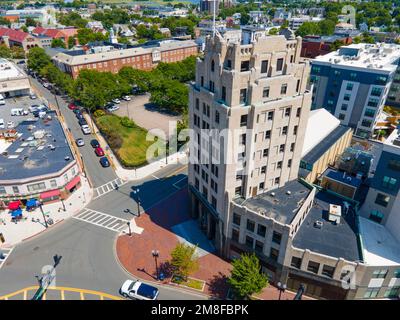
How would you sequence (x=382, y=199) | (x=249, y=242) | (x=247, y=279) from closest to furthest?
(x=247, y=279), (x=249, y=242), (x=382, y=199)

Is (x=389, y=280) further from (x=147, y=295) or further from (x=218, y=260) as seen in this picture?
(x=147, y=295)

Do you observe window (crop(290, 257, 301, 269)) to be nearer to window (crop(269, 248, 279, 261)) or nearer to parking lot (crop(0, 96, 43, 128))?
window (crop(269, 248, 279, 261))

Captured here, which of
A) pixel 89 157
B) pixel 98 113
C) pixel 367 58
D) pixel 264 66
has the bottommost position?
pixel 89 157

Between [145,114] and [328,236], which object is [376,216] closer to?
[328,236]

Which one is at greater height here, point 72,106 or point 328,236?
point 328,236

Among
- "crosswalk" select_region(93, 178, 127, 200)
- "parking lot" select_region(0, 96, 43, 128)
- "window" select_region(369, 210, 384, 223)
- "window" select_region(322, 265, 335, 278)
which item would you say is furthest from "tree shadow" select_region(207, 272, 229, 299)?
"parking lot" select_region(0, 96, 43, 128)

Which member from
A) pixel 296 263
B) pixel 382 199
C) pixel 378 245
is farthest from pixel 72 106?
pixel 378 245
